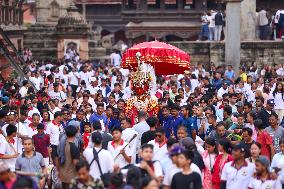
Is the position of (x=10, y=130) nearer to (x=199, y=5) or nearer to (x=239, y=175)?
(x=239, y=175)

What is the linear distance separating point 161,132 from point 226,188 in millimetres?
1441

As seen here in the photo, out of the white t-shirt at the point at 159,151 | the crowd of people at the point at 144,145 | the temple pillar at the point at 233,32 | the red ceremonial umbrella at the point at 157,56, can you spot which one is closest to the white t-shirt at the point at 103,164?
the crowd of people at the point at 144,145

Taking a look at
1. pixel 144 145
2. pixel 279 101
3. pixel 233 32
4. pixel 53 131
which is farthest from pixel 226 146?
pixel 233 32

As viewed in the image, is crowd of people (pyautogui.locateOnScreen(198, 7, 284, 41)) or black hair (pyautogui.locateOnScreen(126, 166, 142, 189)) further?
crowd of people (pyautogui.locateOnScreen(198, 7, 284, 41))

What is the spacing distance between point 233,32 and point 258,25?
326 inches

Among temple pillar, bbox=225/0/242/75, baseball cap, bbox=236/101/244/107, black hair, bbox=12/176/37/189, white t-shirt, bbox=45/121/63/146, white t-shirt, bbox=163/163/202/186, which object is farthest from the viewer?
temple pillar, bbox=225/0/242/75

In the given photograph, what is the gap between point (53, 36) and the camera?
4209cm

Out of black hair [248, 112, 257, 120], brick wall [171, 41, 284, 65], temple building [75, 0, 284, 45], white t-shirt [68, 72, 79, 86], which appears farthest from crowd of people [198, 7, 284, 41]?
black hair [248, 112, 257, 120]

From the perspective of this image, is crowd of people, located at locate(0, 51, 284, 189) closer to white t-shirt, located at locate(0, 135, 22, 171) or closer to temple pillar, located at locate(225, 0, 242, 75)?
white t-shirt, located at locate(0, 135, 22, 171)

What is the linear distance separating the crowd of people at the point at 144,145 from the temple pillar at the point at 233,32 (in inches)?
348

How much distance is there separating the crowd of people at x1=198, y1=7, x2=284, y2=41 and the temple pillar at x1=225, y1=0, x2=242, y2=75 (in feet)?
16.6

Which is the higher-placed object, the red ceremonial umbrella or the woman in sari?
the red ceremonial umbrella

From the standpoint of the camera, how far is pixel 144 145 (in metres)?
11.8

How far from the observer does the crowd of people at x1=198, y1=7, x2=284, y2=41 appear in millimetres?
37219
